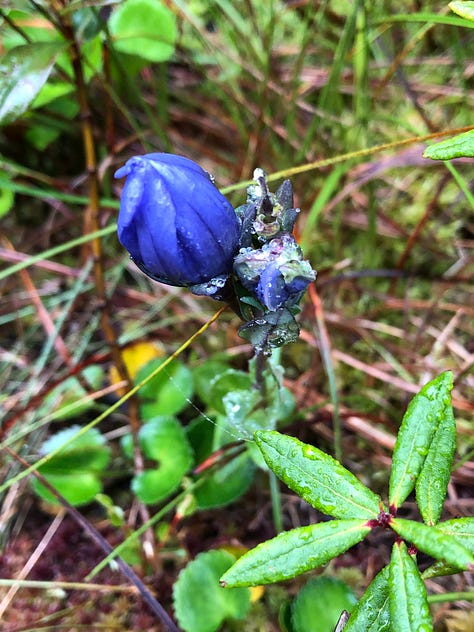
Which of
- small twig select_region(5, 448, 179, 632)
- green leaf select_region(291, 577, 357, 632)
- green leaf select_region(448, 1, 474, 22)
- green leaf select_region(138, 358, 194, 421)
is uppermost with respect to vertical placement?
green leaf select_region(448, 1, 474, 22)

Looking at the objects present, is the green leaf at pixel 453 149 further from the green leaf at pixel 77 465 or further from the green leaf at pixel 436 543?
the green leaf at pixel 77 465

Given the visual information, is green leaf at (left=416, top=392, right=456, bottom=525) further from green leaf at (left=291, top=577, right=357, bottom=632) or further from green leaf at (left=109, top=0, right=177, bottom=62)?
green leaf at (left=109, top=0, right=177, bottom=62)

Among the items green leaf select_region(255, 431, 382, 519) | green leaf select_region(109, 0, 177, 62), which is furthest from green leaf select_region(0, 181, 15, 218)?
green leaf select_region(255, 431, 382, 519)

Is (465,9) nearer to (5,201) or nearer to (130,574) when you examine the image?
(130,574)

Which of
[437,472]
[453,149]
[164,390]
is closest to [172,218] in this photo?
[453,149]

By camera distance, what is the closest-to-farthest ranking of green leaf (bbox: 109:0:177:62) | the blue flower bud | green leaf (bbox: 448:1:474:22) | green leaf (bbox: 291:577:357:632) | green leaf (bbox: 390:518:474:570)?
green leaf (bbox: 390:518:474:570) → the blue flower bud → green leaf (bbox: 448:1:474:22) → green leaf (bbox: 291:577:357:632) → green leaf (bbox: 109:0:177:62)

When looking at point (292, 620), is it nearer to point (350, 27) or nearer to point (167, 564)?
point (167, 564)

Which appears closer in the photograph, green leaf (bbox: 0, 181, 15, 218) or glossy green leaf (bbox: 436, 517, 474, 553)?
glossy green leaf (bbox: 436, 517, 474, 553)

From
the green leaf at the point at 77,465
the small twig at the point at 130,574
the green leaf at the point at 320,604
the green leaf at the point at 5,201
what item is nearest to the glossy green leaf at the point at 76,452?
the green leaf at the point at 77,465
